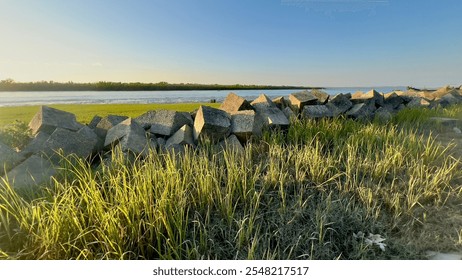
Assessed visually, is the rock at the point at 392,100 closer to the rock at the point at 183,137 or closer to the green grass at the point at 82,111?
the green grass at the point at 82,111

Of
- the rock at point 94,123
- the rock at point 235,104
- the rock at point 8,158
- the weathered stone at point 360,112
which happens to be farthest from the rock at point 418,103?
the rock at point 8,158

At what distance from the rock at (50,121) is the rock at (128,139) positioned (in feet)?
1.61

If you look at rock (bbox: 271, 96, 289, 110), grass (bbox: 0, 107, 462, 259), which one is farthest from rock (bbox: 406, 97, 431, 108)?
grass (bbox: 0, 107, 462, 259)

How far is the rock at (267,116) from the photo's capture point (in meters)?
3.05

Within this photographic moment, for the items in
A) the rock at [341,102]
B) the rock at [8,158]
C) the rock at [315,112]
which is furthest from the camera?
the rock at [341,102]

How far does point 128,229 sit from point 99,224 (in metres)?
0.21

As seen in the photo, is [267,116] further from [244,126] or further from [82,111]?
[82,111]

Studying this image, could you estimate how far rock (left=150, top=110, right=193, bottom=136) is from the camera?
2803mm

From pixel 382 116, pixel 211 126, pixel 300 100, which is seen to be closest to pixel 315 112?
pixel 300 100

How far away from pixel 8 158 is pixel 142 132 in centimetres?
112

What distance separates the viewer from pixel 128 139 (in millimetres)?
2324

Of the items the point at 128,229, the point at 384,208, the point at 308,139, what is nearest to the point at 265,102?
the point at 308,139
